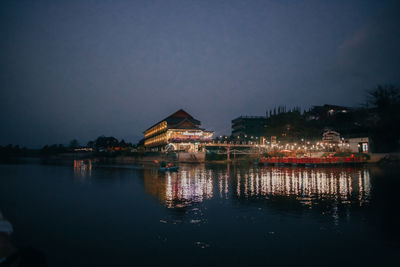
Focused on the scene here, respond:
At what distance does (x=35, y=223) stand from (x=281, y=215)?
567 inches

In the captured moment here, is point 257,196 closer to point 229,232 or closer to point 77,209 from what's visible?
point 229,232

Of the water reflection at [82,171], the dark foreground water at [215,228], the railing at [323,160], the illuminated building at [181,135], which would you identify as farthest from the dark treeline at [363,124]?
the water reflection at [82,171]

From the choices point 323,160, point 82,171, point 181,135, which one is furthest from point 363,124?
point 82,171

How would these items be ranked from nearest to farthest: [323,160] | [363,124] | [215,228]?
[215,228]
[323,160]
[363,124]

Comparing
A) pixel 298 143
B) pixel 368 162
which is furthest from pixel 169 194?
pixel 298 143

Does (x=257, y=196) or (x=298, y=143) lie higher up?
(x=298, y=143)

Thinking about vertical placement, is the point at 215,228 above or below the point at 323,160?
below

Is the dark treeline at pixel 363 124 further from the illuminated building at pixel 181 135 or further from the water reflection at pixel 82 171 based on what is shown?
the water reflection at pixel 82 171

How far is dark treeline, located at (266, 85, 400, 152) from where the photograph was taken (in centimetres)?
5929

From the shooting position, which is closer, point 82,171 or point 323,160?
point 82,171

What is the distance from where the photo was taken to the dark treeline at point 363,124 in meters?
59.3

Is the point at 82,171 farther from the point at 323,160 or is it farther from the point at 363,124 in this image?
the point at 363,124

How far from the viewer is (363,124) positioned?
2675 inches

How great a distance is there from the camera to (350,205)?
17453 mm
